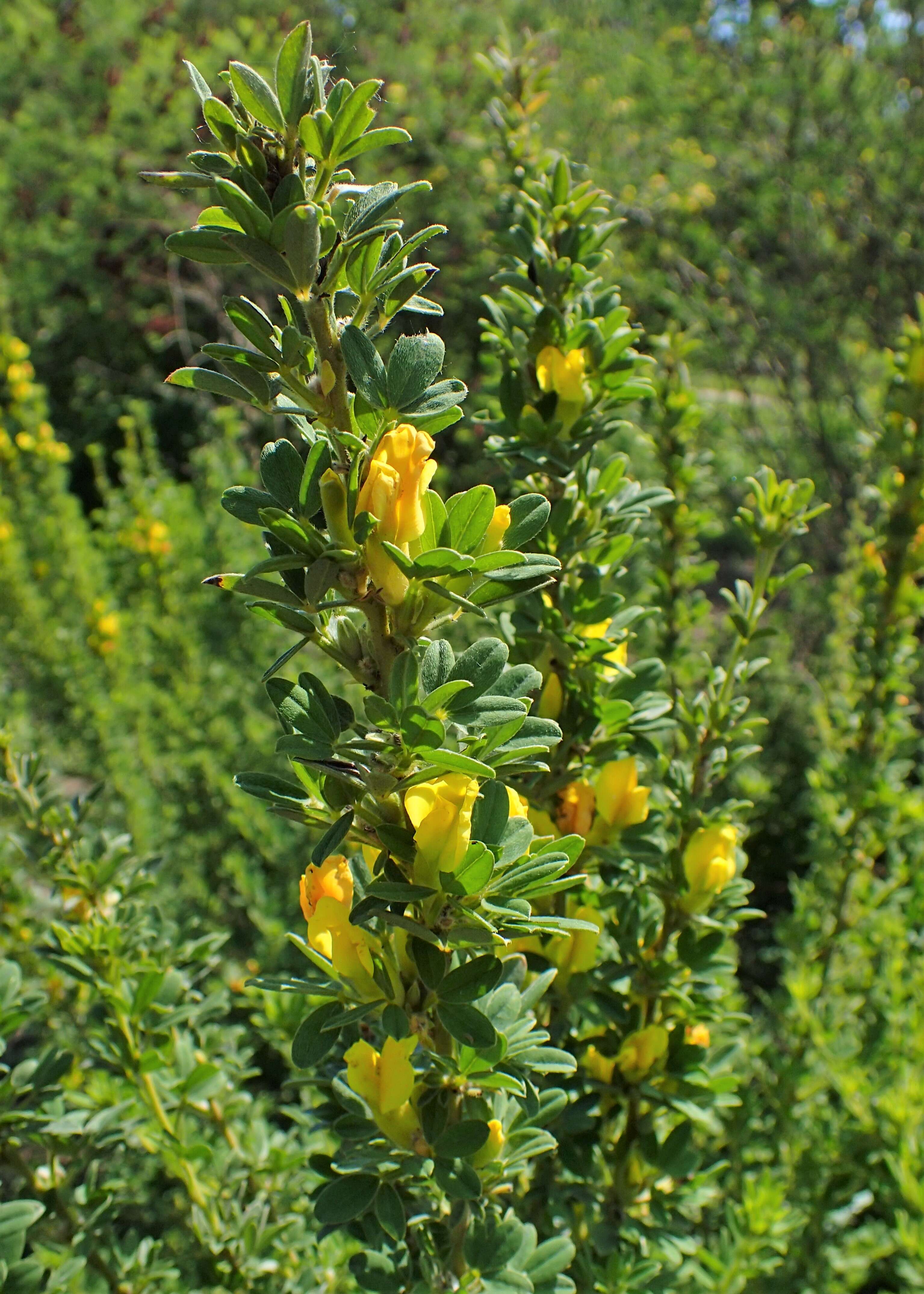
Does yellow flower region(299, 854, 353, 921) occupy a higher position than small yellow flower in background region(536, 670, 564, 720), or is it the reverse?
small yellow flower in background region(536, 670, 564, 720)

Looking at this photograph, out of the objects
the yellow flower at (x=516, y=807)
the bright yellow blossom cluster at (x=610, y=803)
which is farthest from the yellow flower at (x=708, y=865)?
the yellow flower at (x=516, y=807)

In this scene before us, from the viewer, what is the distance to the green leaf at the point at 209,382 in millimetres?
566

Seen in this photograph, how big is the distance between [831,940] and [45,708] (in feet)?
8.54

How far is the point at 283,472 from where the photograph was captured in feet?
1.96

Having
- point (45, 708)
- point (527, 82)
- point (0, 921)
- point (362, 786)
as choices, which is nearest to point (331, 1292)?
point (0, 921)

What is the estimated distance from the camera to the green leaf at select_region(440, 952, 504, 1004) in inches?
24.6

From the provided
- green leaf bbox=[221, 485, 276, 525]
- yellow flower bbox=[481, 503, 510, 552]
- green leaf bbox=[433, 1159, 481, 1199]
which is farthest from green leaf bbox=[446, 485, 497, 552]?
green leaf bbox=[433, 1159, 481, 1199]

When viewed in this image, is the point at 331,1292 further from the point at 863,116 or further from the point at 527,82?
the point at 863,116

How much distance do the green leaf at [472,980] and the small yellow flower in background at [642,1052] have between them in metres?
0.36

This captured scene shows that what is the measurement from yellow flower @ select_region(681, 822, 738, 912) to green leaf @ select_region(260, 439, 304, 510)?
0.56 metres

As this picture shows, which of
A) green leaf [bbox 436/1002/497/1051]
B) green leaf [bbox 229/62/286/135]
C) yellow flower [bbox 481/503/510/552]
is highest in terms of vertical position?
green leaf [bbox 229/62/286/135]

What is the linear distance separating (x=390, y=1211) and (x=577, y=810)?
1.22ft

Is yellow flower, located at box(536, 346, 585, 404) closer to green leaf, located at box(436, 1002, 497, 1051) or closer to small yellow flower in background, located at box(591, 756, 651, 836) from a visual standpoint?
small yellow flower in background, located at box(591, 756, 651, 836)

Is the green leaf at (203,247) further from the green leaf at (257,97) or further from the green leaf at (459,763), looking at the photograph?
the green leaf at (459,763)
